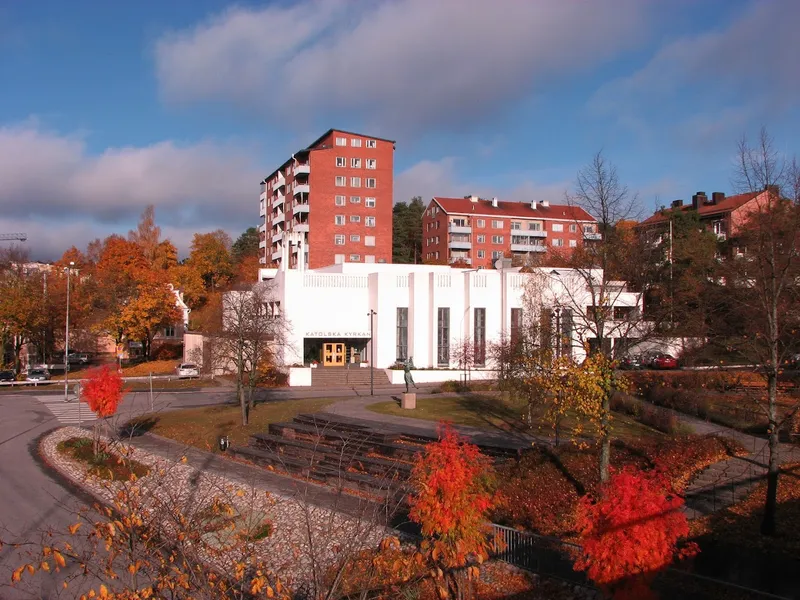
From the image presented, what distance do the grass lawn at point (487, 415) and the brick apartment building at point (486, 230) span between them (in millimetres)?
47535

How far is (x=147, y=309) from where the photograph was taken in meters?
54.7

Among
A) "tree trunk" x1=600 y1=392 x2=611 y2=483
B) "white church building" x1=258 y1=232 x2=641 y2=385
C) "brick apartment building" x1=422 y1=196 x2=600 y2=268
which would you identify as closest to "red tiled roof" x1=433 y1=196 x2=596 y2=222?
"brick apartment building" x1=422 y1=196 x2=600 y2=268

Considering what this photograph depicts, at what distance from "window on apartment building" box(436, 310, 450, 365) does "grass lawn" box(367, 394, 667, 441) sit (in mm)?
10118

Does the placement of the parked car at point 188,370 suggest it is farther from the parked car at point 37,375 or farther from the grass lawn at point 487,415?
the grass lawn at point 487,415

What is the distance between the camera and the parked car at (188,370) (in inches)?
1983

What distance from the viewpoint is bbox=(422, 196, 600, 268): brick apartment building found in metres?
82.2

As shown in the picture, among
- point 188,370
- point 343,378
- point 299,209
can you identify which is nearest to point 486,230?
point 299,209

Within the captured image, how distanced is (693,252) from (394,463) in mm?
32393

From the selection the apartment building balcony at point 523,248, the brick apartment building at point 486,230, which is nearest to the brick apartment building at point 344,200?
the brick apartment building at point 486,230

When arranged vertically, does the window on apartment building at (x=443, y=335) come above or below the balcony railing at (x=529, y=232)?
below

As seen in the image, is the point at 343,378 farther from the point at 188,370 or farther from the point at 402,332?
the point at 188,370

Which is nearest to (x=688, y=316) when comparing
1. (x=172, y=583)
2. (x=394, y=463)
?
(x=394, y=463)

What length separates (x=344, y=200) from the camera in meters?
67.3

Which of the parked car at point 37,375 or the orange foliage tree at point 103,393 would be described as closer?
the orange foliage tree at point 103,393
